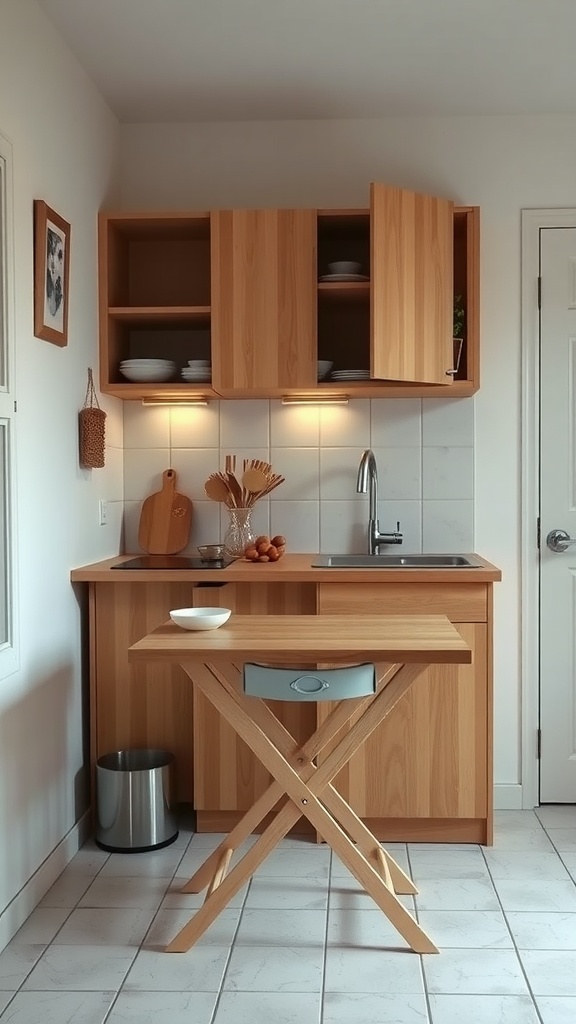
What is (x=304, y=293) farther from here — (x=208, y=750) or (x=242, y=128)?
(x=208, y=750)

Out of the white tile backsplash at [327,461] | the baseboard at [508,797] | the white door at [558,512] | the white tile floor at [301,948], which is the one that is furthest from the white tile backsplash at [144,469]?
the baseboard at [508,797]

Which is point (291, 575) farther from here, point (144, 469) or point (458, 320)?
point (458, 320)

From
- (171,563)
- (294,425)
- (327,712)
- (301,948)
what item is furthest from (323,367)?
(301,948)

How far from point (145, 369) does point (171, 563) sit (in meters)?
0.73

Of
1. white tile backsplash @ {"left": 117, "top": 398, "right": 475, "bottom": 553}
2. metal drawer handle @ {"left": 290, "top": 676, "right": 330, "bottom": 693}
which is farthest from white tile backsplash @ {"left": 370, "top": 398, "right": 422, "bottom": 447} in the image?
metal drawer handle @ {"left": 290, "top": 676, "right": 330, "bottom": 693}

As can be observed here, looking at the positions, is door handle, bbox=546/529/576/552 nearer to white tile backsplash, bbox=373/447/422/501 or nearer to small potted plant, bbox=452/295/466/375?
white tile backsplash, bbox=373/447/422/501

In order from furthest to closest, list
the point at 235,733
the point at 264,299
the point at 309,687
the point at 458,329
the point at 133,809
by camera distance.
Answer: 1. the point at 458,329
2. the point at 264,299
3. the point at 235,733
4. the point at 133,809
5. the point at 309,687

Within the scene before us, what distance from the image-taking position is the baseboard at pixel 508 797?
3576 mm

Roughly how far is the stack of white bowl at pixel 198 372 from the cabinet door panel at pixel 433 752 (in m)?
1.26

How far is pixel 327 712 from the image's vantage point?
3131mm

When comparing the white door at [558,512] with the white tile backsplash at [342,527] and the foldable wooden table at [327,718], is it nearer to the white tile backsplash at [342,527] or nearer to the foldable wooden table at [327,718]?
the white tile backsplash at [342,527]

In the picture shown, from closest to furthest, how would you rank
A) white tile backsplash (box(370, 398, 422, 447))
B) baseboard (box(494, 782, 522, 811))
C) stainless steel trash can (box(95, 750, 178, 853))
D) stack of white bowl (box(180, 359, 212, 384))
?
stainless steel trash can (box(95, 750, 178, 853))
stack of white bowl (box(180, 359, 212, 384))
baseboard (box(494, 782, 522, 811))
white tile backsplash (box(370, 398, 422, 447))

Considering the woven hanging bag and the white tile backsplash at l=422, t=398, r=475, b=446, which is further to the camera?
the white tile backsplash at l=422, t=398, r=475, b=446

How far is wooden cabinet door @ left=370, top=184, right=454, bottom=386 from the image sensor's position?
10.4 feet
